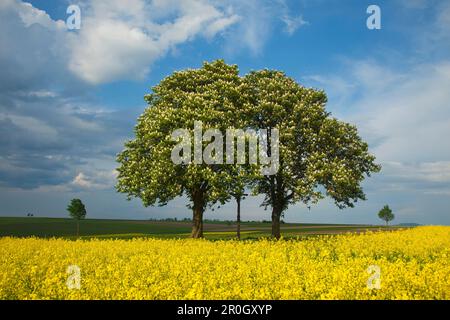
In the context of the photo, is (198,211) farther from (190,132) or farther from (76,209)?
(76,209)

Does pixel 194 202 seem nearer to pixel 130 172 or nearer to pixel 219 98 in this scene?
pixel 130 172

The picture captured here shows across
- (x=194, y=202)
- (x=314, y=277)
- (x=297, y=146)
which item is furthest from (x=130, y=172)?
(x=314, y=277)

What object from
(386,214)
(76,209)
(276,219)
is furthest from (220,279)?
(386,214)

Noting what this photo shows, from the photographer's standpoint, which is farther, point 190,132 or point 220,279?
point 190,132

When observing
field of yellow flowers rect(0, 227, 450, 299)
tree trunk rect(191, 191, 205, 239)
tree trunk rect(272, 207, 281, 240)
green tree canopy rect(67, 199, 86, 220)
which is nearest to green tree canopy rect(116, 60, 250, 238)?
tree trunk rect(191, 191, 205, 239)

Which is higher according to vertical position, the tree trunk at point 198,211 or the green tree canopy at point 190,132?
the green tree canopy at point 190,132

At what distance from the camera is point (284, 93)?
46.5 metres

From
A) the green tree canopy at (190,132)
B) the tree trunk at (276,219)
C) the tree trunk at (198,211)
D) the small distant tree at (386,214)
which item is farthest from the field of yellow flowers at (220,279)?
the small distant tree at (386,214)

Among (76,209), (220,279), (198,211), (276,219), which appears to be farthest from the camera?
(76,209)

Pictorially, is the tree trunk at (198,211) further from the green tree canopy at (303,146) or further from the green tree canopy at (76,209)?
the green tree canopy at (76,209)

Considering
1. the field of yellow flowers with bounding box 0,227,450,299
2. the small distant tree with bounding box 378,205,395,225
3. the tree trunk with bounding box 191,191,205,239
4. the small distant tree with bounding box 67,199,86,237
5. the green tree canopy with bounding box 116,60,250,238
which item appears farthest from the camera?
the small distant tree with bounding box 378,205,395,225

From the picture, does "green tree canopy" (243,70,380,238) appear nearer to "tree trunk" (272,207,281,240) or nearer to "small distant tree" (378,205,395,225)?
"tree trunk" (272,207,281,240)

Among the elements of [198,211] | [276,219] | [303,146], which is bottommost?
[276,219]

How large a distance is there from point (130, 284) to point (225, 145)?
25490 mm
